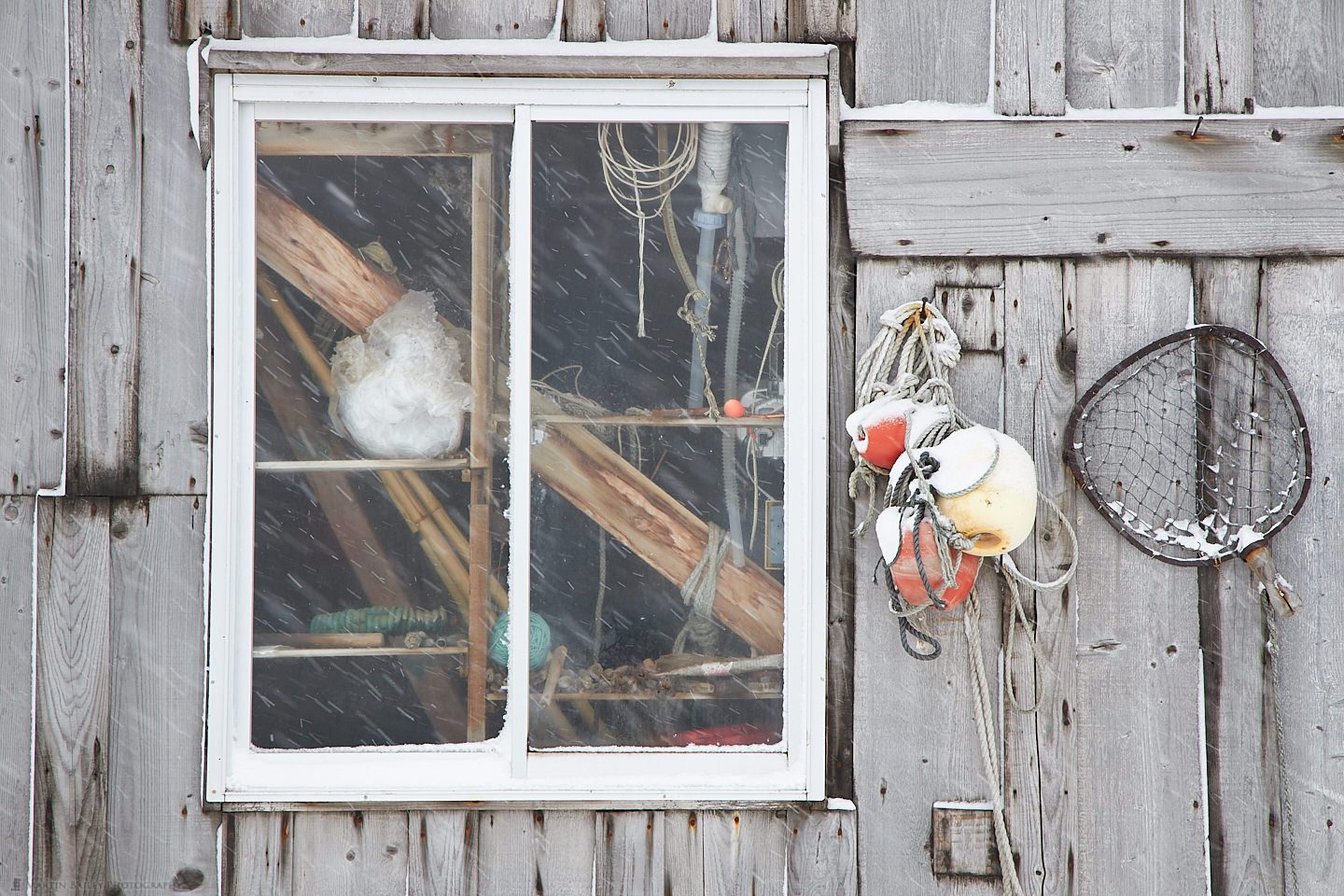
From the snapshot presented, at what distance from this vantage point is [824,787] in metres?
1.95

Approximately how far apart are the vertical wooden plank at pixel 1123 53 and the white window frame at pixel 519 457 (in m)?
0.63

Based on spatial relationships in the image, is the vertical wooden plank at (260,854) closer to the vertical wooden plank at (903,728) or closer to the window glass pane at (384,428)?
the window glass pane at (384,428)

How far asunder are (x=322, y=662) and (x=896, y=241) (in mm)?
1705

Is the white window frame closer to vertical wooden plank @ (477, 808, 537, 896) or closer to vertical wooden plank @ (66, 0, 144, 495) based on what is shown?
vertical wooden plank @ (477, 808, 537, 896)

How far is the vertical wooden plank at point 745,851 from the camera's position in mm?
1957

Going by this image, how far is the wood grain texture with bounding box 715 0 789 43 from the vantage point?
197 cm

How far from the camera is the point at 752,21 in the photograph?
1.97m

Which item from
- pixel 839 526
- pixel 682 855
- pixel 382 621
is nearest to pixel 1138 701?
pixel 839 526

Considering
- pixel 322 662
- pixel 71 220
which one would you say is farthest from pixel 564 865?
pixel 71 220

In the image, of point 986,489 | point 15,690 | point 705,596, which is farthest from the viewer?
point 705,596

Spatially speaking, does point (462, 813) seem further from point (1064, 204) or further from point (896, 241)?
point (1064, 204)

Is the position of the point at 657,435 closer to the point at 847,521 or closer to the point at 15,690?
the point at 847,521

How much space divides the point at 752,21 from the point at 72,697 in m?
2.21

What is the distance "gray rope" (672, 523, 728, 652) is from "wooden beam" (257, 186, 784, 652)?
17 mm
